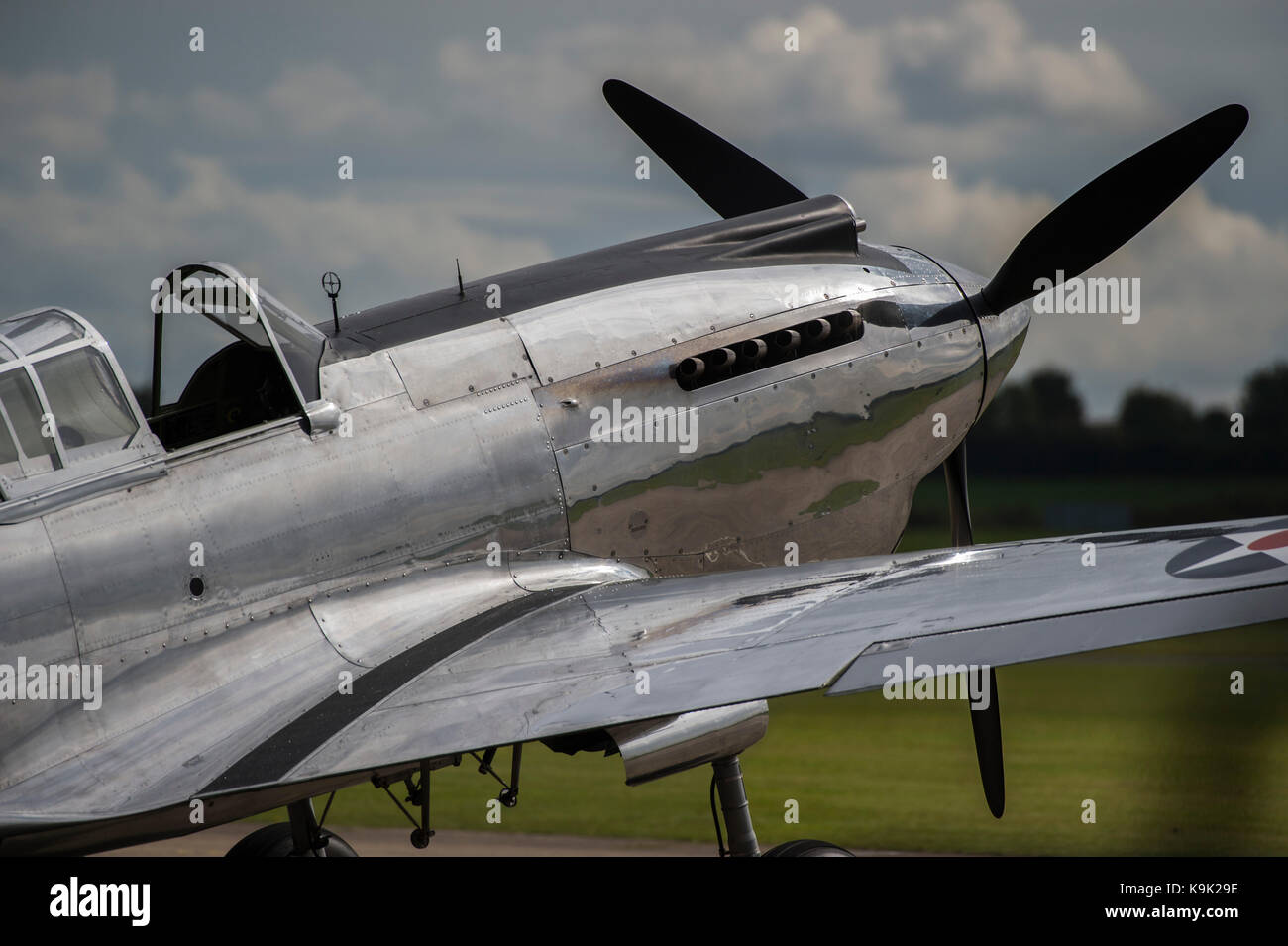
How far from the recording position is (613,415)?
5.77 meters

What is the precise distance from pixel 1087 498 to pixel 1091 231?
8342mm

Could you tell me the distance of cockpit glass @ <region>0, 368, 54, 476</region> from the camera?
461 centimetres

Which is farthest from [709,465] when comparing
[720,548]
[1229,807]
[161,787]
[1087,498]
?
[1087,498]

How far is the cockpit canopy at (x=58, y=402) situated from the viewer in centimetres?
462

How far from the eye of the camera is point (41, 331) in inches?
192

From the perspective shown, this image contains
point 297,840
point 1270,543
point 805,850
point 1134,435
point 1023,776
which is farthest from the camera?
point 1134,435

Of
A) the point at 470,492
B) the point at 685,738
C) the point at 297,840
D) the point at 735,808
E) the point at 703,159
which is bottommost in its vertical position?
the point at 297,840

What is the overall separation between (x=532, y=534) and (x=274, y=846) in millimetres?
2256

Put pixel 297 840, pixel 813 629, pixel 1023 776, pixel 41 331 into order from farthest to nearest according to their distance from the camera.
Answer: pixel 1023 776 → pixel 297 840 → pixel 41 331 → pixel 813 629

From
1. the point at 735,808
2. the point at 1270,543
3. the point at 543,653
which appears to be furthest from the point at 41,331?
the point at 1270,543

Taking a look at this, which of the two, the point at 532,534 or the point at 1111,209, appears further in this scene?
the point at 1111,209

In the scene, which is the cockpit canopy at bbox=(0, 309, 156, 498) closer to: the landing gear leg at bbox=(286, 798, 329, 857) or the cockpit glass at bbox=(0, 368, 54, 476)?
the cockpit glass at bbox=(0, 368, 54, 476)

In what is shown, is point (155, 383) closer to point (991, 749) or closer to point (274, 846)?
point (274, 846)

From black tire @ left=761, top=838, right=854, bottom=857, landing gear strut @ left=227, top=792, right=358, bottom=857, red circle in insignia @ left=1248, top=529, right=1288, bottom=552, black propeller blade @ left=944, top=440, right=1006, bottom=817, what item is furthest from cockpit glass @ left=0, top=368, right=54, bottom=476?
black propeller blade @ left=944, top=440, right=1006, bottom=817
